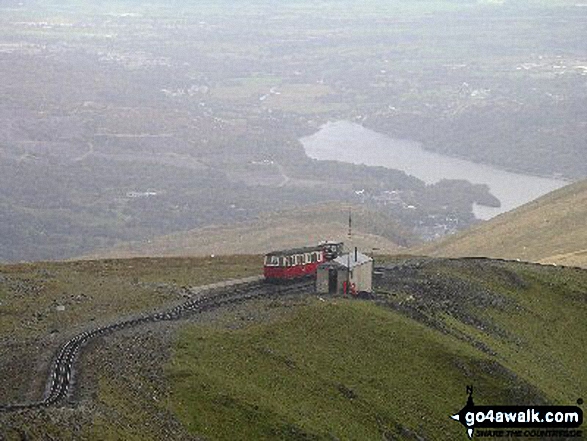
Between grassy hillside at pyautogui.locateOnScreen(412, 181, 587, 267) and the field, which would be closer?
the field

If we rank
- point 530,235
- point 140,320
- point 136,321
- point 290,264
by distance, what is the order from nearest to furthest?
point 136,321 → point 140,320 → point 290,264 → point 530,235

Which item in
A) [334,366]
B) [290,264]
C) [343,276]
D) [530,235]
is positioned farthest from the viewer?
[530,235]

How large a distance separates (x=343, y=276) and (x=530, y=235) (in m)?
88.9

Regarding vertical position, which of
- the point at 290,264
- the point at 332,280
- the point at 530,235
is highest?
the point at 290,264

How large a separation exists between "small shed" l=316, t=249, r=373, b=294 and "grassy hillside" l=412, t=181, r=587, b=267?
62.6 m

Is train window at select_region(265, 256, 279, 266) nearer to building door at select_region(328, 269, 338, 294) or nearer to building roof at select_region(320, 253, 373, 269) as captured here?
building roof at select_region(320, 253, 373, 269)

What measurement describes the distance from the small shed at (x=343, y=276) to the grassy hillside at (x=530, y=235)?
6261 cm

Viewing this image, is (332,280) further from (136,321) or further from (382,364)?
(136,321)

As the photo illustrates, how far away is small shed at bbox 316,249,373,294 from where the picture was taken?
210 feet

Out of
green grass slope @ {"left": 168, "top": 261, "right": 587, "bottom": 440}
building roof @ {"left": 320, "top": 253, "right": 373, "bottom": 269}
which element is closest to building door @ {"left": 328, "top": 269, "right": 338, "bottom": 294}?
building roof @ {"left": 320, "top": 253, "right": 373, "bottom": 269}


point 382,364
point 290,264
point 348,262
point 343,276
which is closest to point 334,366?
point 382,364

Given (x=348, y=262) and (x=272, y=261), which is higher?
(x=348, y=262)

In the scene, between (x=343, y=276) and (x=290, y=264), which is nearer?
(x=343, y=276)

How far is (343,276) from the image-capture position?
211 ft
